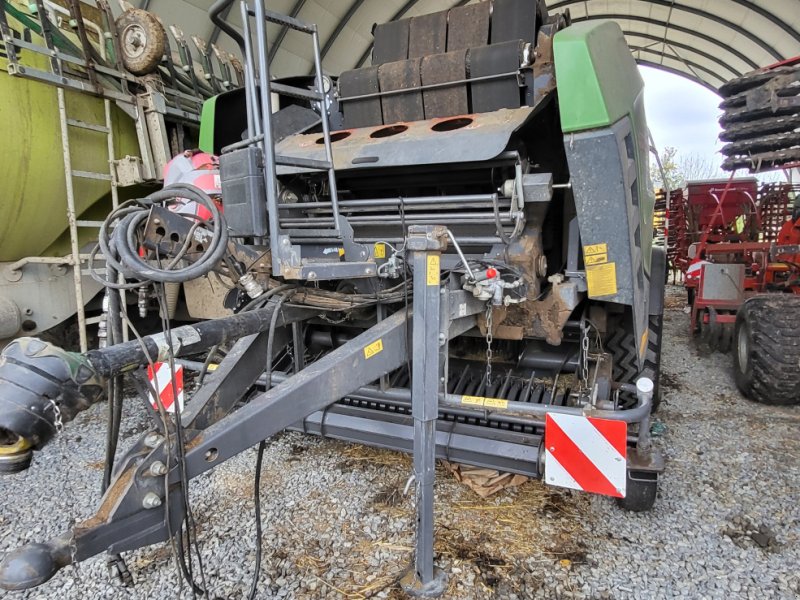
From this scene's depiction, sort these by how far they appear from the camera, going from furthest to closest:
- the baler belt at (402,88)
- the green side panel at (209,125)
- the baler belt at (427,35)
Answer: the green side panel at (209,125) < the baler belt at (427,35) < the baler belt at (402,88)

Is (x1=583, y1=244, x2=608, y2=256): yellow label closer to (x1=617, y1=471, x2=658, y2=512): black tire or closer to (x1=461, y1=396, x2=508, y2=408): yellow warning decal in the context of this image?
(x1=461, y1=396, x2=508, y2=408): yellow warning decal

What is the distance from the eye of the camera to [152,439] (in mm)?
1626

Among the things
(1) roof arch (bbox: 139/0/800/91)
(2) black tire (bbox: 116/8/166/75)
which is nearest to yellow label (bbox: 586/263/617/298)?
(2) black tire (bbox: 116/8/166/75)

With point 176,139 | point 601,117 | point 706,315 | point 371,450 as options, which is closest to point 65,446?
point 371,450

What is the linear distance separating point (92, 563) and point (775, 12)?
1331cm

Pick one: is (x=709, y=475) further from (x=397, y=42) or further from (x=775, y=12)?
(x=775, y=12)

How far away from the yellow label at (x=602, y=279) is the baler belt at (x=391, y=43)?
194 centimetres

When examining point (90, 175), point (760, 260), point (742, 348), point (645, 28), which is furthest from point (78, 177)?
point (645, 28)

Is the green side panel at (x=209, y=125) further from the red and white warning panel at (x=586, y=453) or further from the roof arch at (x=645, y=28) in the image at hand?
the roof arch at (x=645, y=28)

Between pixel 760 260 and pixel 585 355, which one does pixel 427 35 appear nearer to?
pixel 585 355

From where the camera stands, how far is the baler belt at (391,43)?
3.31m

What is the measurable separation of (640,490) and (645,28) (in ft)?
47.6

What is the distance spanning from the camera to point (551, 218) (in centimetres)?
301

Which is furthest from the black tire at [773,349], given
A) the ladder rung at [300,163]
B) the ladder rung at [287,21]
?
the ladder rung at [287,21]
